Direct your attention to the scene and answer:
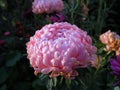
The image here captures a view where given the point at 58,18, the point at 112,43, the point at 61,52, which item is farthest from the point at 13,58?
the point at 61,52

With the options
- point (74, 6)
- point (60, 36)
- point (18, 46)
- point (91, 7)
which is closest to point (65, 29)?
point (60, 36)

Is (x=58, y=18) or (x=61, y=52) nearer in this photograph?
(x=61, y=52)

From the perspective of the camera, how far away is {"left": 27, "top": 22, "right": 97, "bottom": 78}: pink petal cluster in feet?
3.62

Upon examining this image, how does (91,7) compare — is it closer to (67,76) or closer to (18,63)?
(18,63)

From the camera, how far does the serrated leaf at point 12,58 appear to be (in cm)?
185

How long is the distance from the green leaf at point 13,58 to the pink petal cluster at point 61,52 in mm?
676

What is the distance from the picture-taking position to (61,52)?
1.11m

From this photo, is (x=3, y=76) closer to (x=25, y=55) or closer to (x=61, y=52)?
(x=25, y=55)

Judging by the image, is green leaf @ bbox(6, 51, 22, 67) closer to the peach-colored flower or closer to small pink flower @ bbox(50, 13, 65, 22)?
small pink flower @ bbox(50, 13, 65, 22)

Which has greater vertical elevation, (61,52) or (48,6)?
(48,6)

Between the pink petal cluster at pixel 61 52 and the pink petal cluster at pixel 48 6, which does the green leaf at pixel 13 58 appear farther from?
A: the pink petal cluster at pixel 61 52

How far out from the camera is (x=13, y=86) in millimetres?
1897

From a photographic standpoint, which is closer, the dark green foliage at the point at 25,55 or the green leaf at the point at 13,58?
the dark green foliage at the point at 25,55

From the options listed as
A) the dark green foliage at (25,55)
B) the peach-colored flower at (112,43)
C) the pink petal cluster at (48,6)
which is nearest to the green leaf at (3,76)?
the dark green foliage at (25,55)
